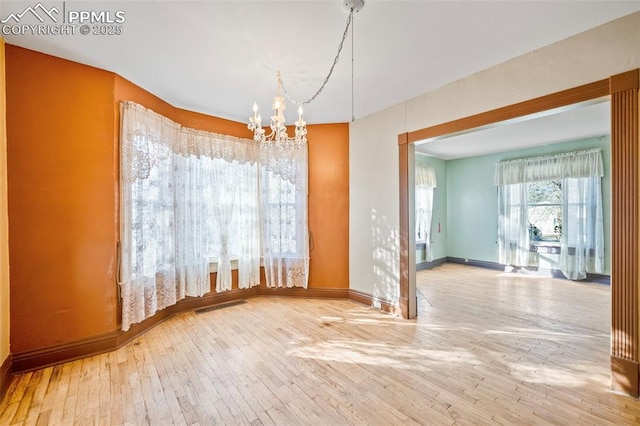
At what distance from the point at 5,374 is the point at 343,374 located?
2682mm

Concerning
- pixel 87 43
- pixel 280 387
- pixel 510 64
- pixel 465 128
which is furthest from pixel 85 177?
pixel 510 64

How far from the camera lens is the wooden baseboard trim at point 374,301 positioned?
3.63 metres

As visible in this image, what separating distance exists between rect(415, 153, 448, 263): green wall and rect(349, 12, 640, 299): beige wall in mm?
3460

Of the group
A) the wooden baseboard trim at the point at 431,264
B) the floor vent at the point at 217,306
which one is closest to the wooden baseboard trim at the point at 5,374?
the floor vent at the point at 217,306

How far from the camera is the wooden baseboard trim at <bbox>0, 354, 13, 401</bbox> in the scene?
79.7 inches

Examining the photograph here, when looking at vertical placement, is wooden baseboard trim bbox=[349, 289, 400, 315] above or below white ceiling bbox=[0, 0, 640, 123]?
below

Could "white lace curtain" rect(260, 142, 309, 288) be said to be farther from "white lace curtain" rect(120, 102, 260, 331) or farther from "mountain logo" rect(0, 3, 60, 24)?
"mountain logo" rect(0, 3, 60, 24)

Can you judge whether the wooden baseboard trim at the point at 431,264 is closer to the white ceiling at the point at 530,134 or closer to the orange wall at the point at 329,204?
the white ceiling at the point at 530,134

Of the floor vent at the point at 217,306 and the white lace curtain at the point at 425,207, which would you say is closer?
the floor vent at the point at 217,306

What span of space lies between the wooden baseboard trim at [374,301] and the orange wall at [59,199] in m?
2.99

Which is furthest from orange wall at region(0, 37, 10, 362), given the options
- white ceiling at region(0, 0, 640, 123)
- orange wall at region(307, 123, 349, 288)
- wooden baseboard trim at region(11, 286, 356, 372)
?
orange wall at region(307, 123, 349, 288)

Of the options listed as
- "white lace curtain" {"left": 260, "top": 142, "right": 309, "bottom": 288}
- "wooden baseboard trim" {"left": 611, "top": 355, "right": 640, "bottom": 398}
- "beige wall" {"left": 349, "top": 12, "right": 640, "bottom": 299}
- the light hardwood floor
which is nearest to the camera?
the light hardwood floor

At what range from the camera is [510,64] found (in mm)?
2553

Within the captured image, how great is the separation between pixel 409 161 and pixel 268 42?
217cm
